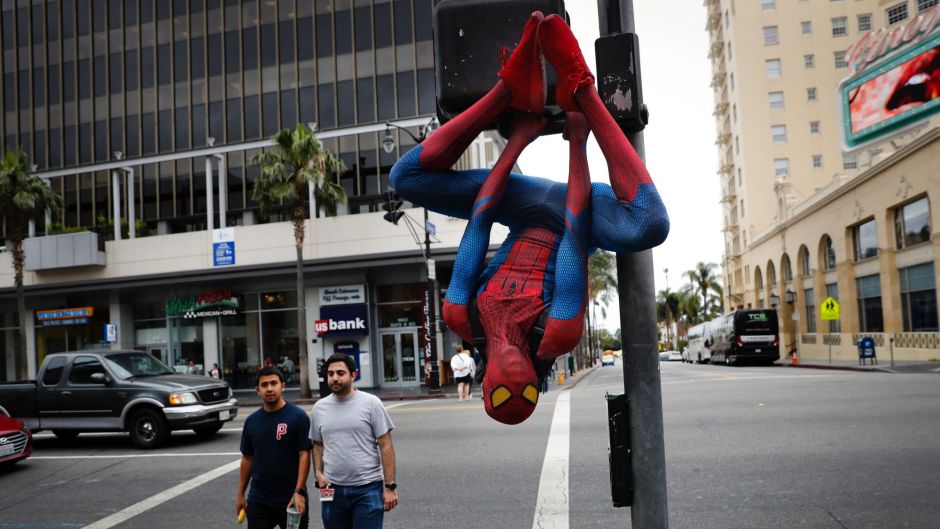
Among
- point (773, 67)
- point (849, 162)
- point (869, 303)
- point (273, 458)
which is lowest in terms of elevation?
point (273, 458)

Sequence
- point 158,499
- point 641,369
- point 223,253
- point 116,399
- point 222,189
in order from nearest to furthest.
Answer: point 641,369 → point 158,499 → point 116,399 → point 223,253 → point 222,189

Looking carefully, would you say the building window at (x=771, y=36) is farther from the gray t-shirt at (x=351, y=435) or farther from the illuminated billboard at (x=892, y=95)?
the gray t-shirt at (x=351, y=435)

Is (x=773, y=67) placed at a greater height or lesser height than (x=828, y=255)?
greater

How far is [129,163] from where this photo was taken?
34469 mm

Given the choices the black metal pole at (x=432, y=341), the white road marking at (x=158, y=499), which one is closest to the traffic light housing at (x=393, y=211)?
the black metal pole at (x=432, y=341)

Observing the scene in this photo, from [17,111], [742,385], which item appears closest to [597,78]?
[742,385]

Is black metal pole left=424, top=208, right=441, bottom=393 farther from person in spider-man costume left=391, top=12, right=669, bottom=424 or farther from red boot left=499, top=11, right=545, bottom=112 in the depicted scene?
red boot left=499, top=11, right=545, bottom=112

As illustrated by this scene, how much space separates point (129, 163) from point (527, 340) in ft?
123

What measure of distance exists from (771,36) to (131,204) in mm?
52694

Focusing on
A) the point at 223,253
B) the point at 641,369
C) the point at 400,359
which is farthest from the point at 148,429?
the point at 223,253

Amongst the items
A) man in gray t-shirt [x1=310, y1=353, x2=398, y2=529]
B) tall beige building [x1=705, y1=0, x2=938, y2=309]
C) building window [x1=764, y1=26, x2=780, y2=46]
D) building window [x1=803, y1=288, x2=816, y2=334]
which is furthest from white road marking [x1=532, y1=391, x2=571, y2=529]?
building window [x1=764, y1=26, x2=780, y2=46]

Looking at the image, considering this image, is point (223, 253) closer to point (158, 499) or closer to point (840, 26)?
point (158, 499)

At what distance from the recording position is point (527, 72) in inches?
69.2

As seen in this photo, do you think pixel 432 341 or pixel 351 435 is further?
pixel 432 341
